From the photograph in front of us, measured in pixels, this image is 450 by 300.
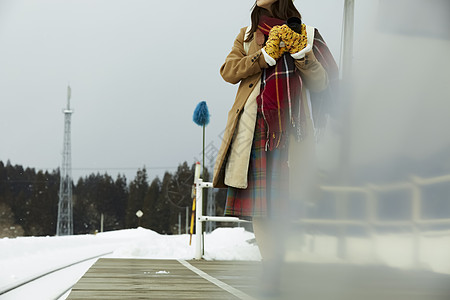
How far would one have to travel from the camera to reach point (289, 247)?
2.48ft

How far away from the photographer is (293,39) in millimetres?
1029

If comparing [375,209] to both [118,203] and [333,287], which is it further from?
[118,203]

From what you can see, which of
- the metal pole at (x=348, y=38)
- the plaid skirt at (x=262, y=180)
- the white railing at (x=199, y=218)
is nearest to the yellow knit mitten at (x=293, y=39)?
the plaid skirt at (x=262, y=180)

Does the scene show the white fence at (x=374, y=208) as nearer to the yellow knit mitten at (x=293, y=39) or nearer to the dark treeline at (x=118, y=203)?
the yellow knit mitten at (x=293, y=39)

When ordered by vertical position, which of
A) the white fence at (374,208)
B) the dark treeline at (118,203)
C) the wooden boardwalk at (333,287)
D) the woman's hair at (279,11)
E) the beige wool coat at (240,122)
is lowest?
the dark treeline at (118,203)

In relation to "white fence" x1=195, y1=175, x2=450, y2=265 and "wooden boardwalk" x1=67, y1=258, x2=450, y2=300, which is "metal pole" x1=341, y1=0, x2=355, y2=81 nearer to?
"white fence" x1=195, y1=175, x2=450, y2=265

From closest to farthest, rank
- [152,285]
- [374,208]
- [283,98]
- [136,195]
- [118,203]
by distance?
[374,208]
[283,98]
[152,285]
[118,203]
[136,195]

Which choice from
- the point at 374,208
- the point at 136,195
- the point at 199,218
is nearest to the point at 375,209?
the point at 374,208

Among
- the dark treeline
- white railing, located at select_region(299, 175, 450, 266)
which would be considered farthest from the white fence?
the dark treeline

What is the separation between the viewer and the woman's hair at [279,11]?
1.08 meters

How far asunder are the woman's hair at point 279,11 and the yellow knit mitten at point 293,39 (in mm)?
61

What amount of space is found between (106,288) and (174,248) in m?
1.77

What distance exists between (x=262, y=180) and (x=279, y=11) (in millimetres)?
353

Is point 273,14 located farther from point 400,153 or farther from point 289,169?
point 400,153
